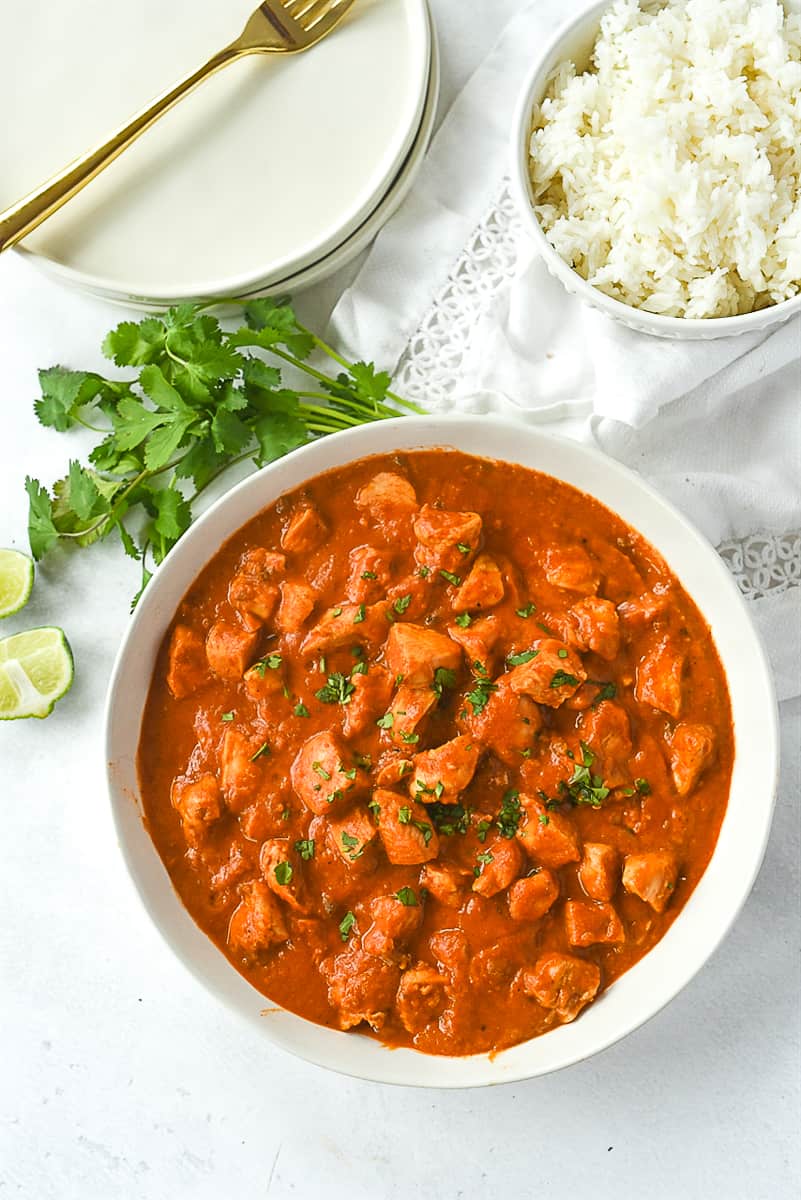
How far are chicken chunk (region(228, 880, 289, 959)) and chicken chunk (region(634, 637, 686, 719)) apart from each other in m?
1.26

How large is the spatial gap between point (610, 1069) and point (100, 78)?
3.83 metres

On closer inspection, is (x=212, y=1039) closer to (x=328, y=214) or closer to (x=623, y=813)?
(x=623, y=813)

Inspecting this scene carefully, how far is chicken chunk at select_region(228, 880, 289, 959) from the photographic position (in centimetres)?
341

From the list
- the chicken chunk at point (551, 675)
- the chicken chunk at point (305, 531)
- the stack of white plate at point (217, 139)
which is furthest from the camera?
the stack of white plate at point (217, 139)

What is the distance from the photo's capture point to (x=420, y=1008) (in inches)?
134

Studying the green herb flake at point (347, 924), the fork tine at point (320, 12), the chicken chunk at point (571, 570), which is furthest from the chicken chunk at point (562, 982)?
the fork tine at point (320, 12)

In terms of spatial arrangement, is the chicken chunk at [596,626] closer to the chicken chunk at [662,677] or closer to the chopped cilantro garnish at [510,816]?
the chicken chunk at [662,677]

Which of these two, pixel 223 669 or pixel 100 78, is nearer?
pixel 223 669

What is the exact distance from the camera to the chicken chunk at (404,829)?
328 cm

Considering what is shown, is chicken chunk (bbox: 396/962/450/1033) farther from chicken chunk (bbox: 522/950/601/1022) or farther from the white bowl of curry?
chicken chunk (bbox: 522/950/601/1022)

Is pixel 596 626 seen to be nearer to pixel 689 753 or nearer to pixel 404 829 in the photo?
pixel 689 753

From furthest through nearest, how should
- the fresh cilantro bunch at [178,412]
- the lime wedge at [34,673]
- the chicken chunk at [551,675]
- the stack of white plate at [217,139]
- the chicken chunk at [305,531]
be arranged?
1. the lime wedge at [34,673]
2. the stack of white plate at [217,139]
3. the fresh cilantro bunch at [178,412]
4. the chicken chunk at [305,531]
5. the chicken chunk at [551,675]

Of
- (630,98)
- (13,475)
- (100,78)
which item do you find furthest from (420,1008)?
(100,78)

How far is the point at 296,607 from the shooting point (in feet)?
11.3
